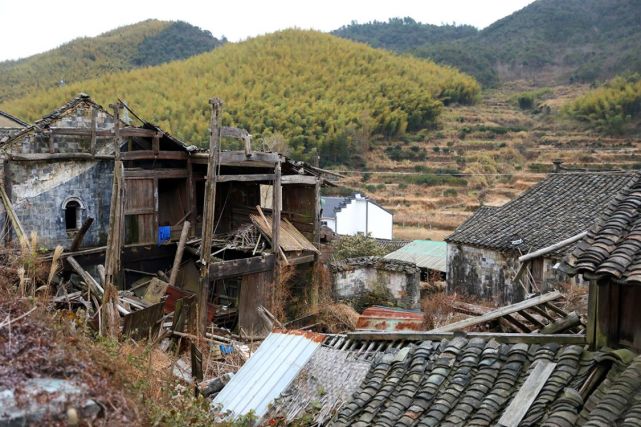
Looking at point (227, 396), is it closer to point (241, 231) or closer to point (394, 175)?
point (241, 231)

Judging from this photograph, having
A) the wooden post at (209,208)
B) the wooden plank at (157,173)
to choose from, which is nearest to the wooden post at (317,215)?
the wooden plank at (157,173)

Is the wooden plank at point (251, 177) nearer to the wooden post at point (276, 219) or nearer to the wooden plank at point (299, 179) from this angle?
the wooden post at point (276, 219)

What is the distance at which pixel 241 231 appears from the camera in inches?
637

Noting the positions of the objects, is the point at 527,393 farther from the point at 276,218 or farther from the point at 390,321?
the point at 276,218

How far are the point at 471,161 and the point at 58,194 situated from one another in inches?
1634

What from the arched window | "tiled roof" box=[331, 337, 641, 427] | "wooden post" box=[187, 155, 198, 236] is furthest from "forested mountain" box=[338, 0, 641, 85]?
"tiled roof" box=[331, 337, 641, 427]

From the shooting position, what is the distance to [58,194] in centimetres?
1498

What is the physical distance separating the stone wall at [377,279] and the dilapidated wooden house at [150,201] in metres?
2.78

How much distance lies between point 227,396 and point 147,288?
9199mm

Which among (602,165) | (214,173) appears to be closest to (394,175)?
(602,165)

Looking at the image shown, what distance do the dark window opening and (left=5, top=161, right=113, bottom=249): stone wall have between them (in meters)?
0.14

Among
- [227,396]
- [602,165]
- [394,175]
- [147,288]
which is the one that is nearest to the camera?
[227,396]

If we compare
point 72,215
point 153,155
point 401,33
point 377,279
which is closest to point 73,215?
point 72,215

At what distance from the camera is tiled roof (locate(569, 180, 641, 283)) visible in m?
4.39
